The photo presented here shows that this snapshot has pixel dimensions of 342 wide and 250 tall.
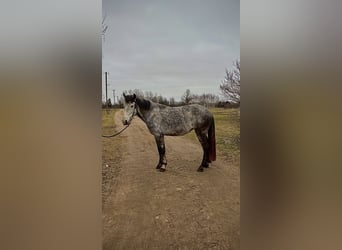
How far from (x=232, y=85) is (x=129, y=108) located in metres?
0.55

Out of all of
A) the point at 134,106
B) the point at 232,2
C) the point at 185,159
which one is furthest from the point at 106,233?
the point at 232,2


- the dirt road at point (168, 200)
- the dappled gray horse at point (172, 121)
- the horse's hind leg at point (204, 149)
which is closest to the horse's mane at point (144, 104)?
the dappled gray horse at point (172, 121)

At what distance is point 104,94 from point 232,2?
2.65ft

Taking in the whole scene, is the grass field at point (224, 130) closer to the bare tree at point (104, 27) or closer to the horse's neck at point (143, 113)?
the horse's neck at point (143, 113)

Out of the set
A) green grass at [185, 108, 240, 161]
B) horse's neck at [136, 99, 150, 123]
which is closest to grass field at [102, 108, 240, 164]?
green grass at [185, 108, 240, 161]

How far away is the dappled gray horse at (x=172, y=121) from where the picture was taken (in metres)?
1.55

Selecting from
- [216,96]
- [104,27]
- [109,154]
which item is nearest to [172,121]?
[216,96]

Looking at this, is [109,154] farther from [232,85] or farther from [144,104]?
[232,85]

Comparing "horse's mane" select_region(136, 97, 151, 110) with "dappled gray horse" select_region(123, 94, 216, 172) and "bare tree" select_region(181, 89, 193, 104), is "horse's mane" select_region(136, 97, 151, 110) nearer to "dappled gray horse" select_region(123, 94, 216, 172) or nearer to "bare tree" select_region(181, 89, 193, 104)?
"dappled gray horse" select_region(123, 94, 216, 172)

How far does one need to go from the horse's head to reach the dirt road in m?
0.04

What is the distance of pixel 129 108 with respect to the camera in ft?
5.04

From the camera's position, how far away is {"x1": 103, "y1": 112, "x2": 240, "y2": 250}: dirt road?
1.49 metres
